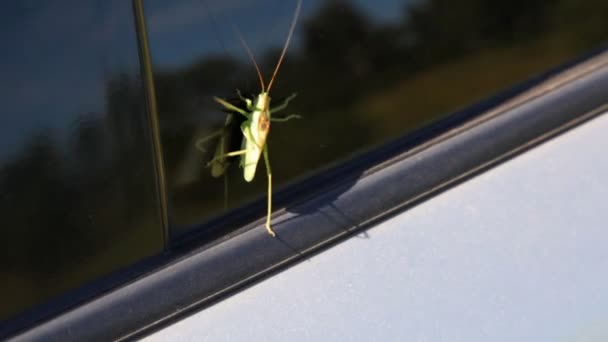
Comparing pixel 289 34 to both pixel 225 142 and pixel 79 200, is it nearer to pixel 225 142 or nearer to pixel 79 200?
pixel 225 142

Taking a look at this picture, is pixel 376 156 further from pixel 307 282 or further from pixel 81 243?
pixel 81 243

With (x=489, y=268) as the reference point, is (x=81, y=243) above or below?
below

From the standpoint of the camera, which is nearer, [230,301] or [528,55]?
[230,301]

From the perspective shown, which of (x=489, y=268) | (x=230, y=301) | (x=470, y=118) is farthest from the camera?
(x=470, y=118)

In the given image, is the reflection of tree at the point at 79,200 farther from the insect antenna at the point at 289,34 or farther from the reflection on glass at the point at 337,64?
the insect antenna at the point at 289,34

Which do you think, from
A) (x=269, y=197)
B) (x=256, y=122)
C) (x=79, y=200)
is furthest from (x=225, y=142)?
(x=79, y=200)

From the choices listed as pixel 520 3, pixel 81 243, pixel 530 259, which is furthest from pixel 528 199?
pixel 81 243

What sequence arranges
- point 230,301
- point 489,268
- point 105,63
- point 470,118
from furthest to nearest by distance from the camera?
1. point 470,118
2. point 489,268
3. point 230,301
4. point 105,63
